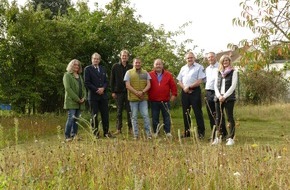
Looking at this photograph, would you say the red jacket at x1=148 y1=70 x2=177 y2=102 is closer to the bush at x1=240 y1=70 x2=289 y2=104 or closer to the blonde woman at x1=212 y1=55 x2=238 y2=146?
the blonde woman at x1=212 y1=55 x2=238 y2=146

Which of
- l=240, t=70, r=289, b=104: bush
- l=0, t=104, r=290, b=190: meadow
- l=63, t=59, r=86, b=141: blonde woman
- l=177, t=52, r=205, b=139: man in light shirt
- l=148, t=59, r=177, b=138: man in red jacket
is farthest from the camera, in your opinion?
l=240, t=70, r=289, b=104: bush

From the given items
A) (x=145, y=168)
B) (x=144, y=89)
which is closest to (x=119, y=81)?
(x=144, y=89)

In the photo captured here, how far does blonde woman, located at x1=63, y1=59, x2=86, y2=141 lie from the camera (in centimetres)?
822

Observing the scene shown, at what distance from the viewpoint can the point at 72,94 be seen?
823 cm

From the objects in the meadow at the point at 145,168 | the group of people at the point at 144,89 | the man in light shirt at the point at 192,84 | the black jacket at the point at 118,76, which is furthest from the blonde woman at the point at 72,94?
the meadow at the point at 145,168

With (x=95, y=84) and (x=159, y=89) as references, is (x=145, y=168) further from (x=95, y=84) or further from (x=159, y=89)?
(x=95, y=84)

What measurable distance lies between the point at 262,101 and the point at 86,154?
18.8 metres

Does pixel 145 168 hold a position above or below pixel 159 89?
below

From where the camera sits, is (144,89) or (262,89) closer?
(144,89)

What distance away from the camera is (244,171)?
392cm

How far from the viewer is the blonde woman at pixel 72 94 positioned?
8219 millimetres

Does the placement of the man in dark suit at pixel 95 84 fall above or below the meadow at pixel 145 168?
above

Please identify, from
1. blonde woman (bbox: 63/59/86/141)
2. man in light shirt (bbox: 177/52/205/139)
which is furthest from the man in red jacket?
blonde woman (bbox: 63/59/86/141)

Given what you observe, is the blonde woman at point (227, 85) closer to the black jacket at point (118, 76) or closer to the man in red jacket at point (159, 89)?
the man in red jacket at point (159, 89)
